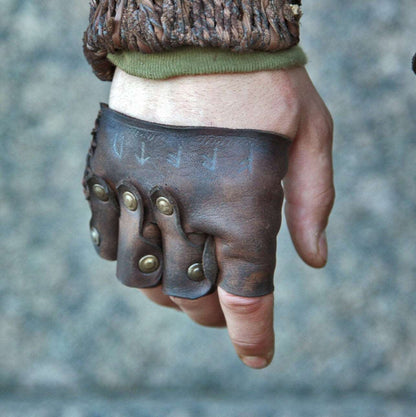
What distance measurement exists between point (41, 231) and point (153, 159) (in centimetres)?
151

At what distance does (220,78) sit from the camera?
1054 millimetres

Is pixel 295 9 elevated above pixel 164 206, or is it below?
above

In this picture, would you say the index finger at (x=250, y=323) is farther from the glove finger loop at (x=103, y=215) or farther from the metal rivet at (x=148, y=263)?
the glove finger loop at (x=103, y=215)

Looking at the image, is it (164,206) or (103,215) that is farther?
(103,215)

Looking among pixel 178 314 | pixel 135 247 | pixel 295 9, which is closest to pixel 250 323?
pixel 135 247

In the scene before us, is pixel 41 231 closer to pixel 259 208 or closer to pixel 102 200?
pixel 102 200

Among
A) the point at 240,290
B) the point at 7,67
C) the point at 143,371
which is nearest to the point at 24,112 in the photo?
the point at 7,67

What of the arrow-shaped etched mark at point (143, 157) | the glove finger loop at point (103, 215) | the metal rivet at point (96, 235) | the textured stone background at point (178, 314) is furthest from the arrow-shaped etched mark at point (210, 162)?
the textured stone background at point (178, 314)

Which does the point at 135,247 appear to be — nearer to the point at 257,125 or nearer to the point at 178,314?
the point at 257,125

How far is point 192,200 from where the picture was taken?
3.45ft

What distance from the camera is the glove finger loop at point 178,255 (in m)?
1.06

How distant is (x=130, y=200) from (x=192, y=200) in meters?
0.13

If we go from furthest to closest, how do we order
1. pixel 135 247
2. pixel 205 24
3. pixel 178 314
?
pixel 178 314 < pixel 135 247 < pixel 205 24

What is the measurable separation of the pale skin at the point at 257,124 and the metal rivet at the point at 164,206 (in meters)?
0.14
